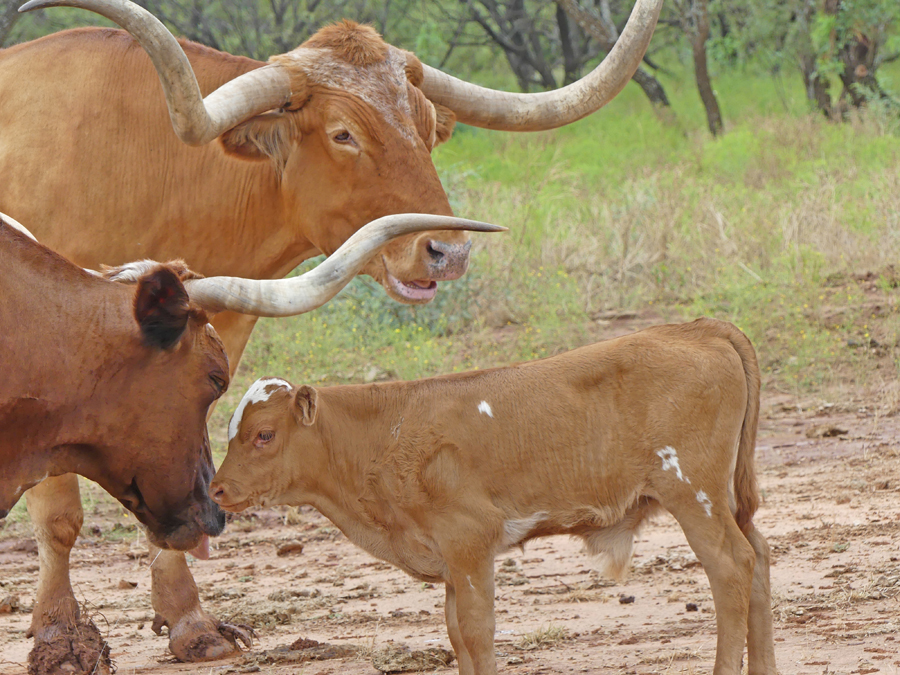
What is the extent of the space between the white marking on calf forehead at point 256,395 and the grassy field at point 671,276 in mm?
4442

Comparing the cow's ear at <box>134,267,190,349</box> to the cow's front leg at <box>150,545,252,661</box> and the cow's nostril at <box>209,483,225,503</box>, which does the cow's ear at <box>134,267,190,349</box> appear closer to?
the cow's nostril at <box>209,483,225,503</box>

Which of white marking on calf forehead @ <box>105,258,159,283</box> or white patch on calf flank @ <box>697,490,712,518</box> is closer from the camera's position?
white marking on calf forehead @ <box>105,258,159,283</box>

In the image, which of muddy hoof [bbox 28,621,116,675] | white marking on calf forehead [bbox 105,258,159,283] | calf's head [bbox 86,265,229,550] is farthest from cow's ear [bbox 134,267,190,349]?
muddy hoof [bbox 28,621,116,675]

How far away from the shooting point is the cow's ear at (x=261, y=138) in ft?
17.2

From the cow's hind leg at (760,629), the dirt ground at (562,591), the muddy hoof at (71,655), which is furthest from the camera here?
the muddy hoof at (71,655)

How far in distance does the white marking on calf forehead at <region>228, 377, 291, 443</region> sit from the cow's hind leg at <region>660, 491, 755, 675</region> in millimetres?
1543

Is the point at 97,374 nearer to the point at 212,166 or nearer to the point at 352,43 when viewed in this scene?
the point at 212,166

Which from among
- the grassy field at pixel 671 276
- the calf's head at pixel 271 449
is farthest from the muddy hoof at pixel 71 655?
the grassy field at pixel 671 276

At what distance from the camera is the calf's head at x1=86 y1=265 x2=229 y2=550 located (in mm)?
3721

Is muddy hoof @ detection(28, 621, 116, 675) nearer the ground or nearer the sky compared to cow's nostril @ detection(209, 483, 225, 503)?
nearer the ground

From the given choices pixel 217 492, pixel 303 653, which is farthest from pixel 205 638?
pixel 217 492

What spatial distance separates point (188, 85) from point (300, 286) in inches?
52.5

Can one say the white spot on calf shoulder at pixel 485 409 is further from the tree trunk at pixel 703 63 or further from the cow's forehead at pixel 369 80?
the tree trunk at pixel 703 63

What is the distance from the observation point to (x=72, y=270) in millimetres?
3844
